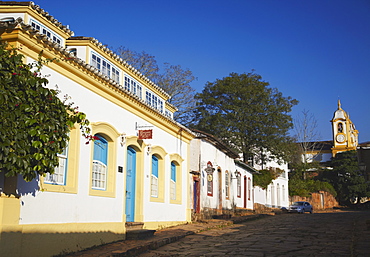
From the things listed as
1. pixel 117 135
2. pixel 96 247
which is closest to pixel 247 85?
pixel 117 135

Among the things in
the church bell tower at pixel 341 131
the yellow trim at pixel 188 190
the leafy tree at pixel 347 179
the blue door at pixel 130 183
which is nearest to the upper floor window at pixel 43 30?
the blue door at pixel 130 183

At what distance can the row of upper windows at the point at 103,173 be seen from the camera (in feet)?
31.6

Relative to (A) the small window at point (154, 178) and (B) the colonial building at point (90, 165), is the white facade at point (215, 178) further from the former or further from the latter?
(A) the small window at point (154, 178)

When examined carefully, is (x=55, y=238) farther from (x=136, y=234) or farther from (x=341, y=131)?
(x=341, y=131)

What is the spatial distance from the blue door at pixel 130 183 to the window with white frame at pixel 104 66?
8.52 ft

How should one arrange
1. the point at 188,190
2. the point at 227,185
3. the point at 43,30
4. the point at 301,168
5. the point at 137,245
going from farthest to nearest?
the point at 301,168 < the point at 227,185 < the point at 188,190 < the point at 137,245 < the point at 43,30

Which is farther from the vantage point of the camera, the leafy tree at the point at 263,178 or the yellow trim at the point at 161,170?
the leafy tree at the point at 263,178

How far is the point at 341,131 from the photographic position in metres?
76.9

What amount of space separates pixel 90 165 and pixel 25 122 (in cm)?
363

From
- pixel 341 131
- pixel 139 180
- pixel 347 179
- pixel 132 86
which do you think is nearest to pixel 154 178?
pixel 139 180

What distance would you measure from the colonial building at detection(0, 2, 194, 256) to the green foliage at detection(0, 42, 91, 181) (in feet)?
2.61

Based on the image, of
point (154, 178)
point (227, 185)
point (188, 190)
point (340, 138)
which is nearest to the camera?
point (154, 178)

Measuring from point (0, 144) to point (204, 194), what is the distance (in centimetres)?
1509

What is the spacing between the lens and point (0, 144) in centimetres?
686
